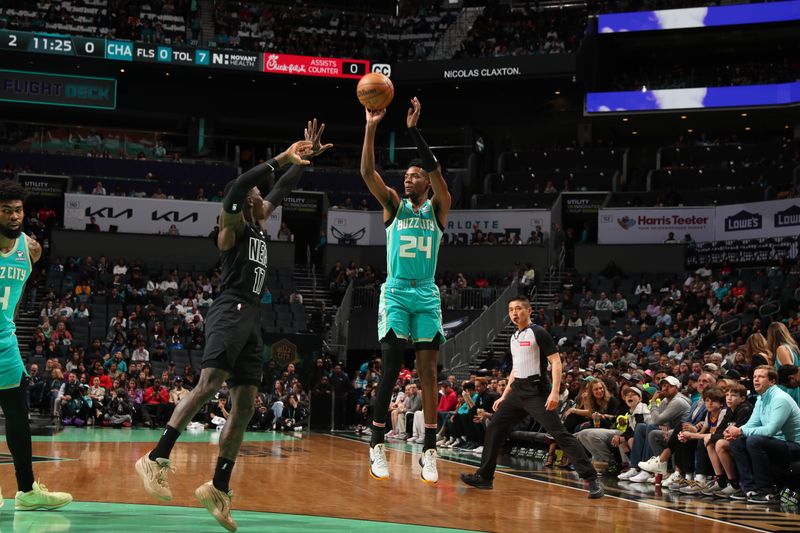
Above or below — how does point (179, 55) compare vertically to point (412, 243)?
above

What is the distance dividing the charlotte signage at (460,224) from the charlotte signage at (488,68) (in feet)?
18.7

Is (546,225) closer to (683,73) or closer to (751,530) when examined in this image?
(683,73)

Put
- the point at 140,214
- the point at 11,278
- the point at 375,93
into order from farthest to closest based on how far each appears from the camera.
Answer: the point at 140,214
the point at 375,93
the point at 11,278

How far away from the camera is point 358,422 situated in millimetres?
22719

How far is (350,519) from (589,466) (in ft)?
10.4

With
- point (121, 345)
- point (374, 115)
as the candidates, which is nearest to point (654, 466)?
point (374, 115)

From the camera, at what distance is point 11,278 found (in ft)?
23.1

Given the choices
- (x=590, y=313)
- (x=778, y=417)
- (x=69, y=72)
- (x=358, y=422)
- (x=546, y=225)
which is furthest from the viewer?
(x=69, y=72)

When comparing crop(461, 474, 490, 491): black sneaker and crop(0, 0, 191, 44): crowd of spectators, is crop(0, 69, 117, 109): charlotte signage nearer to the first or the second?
crop(0, 0, 191, 44): crowd of spectators

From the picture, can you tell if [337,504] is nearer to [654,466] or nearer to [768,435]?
[768,435]

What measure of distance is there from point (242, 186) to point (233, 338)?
1047 mm

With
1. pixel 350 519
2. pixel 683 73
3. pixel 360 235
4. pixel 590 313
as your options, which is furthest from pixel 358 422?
pixel 683 73

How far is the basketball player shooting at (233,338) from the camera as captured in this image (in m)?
6.52

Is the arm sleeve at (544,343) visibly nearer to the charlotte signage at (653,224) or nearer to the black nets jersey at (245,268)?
the black nets jersey at (245,268)
